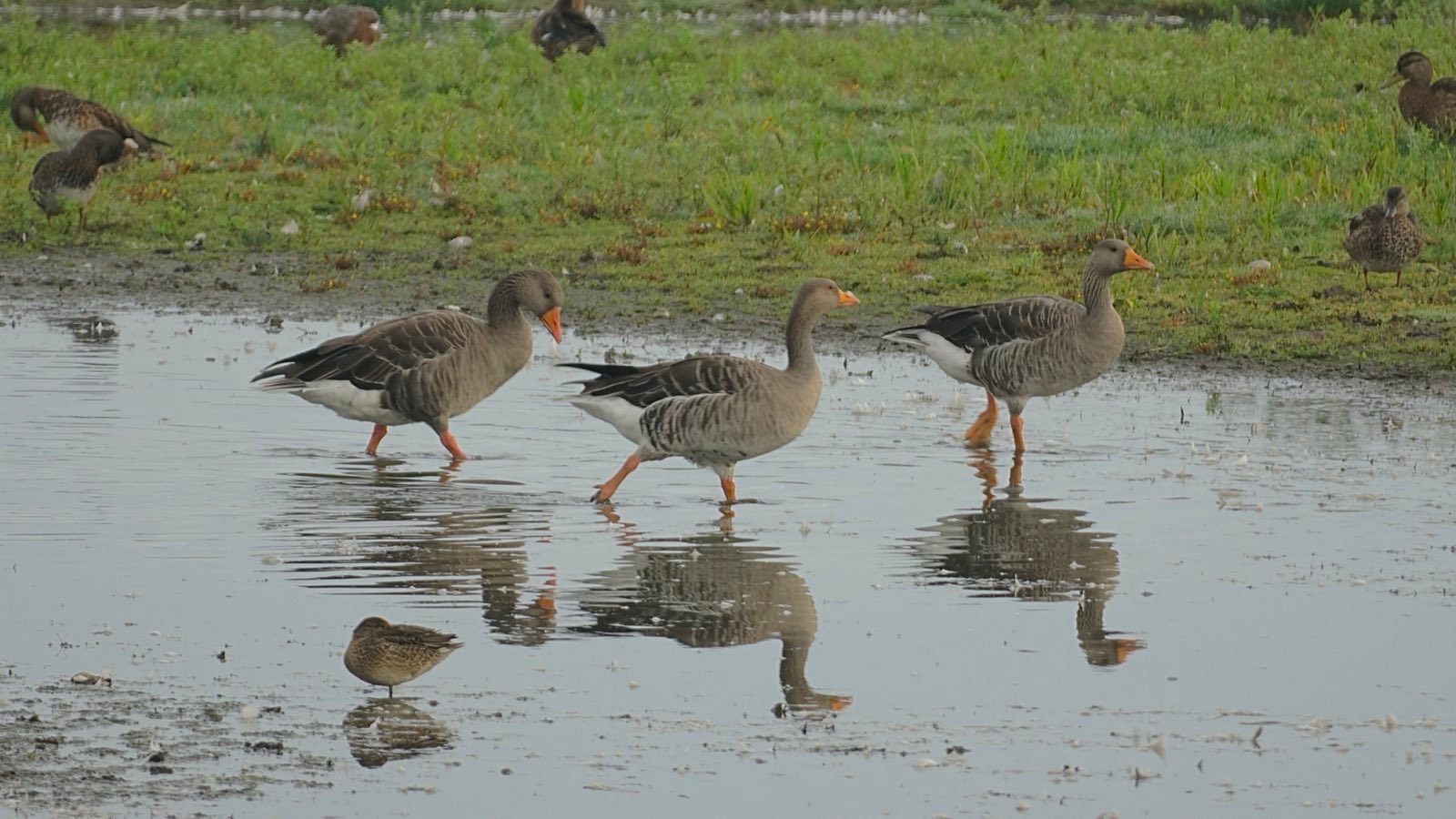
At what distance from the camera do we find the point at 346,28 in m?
29.2

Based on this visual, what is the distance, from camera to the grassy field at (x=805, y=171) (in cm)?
1770

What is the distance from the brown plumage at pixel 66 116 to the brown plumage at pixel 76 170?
1.24 m

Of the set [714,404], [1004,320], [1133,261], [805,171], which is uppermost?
[805,171]

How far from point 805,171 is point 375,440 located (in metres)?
9.24

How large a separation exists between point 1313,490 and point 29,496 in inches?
276

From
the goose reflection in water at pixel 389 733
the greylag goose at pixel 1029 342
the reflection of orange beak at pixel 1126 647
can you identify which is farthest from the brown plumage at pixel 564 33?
the goose reflection in water at pixel 389 733

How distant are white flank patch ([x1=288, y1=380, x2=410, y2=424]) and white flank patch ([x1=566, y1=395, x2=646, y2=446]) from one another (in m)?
1.54

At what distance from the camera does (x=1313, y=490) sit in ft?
37.5

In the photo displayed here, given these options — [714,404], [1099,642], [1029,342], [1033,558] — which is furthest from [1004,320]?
[1099,642]

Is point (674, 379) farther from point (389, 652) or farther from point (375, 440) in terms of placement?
point (389, 652)

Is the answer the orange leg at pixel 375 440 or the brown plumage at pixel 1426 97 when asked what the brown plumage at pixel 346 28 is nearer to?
the brown plumage at pixel 1426 97

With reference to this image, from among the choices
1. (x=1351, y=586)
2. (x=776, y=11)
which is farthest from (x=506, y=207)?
(x=776, y=11)

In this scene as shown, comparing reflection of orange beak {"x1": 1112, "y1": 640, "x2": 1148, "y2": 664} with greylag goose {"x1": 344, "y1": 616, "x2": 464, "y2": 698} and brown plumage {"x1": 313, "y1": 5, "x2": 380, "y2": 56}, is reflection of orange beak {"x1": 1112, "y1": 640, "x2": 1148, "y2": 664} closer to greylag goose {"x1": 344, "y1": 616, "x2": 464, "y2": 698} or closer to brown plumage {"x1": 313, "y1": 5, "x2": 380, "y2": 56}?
greylag goose {"x1": 344, "y1": 616, "x2": 464, "y2": 698}

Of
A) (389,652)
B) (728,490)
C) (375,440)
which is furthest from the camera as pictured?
(375,440)
